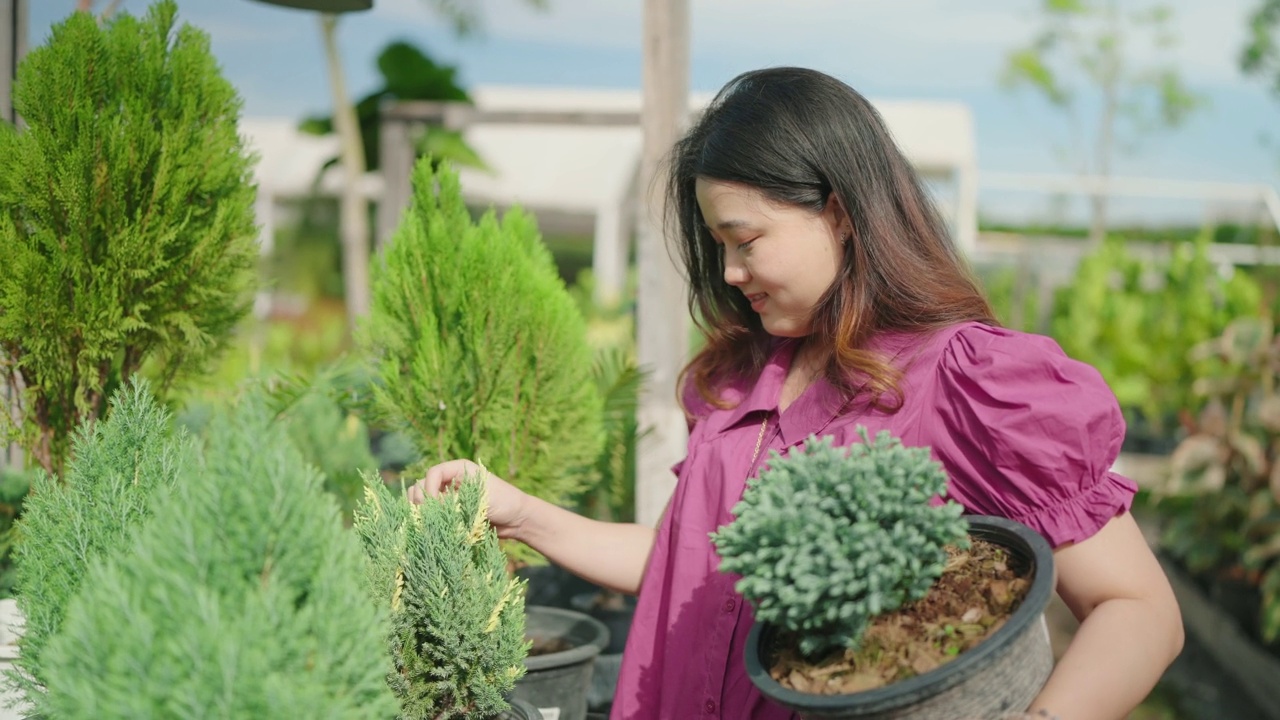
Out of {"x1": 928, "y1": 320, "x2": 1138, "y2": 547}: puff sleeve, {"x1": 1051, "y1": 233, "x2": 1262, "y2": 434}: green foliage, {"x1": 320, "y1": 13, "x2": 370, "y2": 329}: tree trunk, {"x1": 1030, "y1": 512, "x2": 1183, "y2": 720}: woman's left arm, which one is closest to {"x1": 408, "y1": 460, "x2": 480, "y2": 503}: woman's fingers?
{"x1": 928, "y1": 320, "x2": 1138, "y2": 547}: puff sleeve

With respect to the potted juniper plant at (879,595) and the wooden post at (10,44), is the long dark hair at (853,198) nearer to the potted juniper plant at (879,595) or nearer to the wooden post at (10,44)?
the potted juniper plant at (879,595)

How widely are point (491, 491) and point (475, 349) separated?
513 mm

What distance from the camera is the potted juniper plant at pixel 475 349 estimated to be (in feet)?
7.64

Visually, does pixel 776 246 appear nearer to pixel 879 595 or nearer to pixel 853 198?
pixel 853 198

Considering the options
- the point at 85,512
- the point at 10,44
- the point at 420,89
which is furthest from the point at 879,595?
the point at 420,89

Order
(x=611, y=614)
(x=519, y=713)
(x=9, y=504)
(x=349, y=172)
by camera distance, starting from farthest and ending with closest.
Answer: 1. (x=349, y=172)
2. (x=611, y=614)
3. (x=9, y=504)
4. (x=519, y=713)

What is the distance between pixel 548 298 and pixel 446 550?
1.00 meters

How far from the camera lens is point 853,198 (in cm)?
175

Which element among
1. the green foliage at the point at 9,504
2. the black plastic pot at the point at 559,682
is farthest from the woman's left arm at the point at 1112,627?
the green foliage at the point at 9,504

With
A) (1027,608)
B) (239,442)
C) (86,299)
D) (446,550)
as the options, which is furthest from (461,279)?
(1027,608)

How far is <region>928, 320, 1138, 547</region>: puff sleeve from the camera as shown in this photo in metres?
1.47

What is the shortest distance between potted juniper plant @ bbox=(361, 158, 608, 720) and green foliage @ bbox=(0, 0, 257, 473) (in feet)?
1.28

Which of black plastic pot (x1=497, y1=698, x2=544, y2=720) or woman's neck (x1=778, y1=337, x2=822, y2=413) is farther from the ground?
woman's neck (x1=778, y1=337, x2=822, y2=413)

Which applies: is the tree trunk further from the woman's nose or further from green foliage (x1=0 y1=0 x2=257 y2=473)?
the woman's nose
